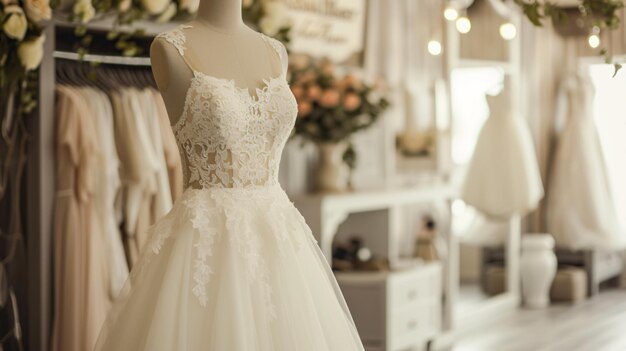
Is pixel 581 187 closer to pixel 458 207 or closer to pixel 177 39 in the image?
pixel 458 207

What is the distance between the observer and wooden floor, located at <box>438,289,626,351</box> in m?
5.46

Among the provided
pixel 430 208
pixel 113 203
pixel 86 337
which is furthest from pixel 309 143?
pixel 86 337

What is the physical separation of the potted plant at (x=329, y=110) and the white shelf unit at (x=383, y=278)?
187mm

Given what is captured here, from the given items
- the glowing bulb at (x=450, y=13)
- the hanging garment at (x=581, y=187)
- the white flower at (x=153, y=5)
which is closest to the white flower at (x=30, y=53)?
the white flower at (x=153, y=5)

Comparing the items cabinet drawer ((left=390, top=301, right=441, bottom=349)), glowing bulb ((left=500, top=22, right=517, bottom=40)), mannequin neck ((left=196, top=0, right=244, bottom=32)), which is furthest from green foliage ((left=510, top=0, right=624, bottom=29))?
glowing bulb ((left=500, top=22, right=517, bottom=40))

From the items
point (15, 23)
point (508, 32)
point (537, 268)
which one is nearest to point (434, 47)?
point (508, 32)

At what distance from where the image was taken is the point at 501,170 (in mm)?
6391

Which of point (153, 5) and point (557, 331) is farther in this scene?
point (557, 331)

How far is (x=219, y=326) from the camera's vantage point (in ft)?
7.08

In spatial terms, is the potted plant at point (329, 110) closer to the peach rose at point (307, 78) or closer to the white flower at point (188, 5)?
the peach rose at point (307, 78)

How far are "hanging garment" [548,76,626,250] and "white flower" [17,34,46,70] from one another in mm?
5177

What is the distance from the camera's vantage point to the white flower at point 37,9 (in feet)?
10.3

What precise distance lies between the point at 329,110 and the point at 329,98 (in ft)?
0.30

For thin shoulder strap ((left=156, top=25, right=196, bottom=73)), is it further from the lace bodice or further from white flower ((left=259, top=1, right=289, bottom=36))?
white flower ((left=259, top=1, right=289, bottom=36))
